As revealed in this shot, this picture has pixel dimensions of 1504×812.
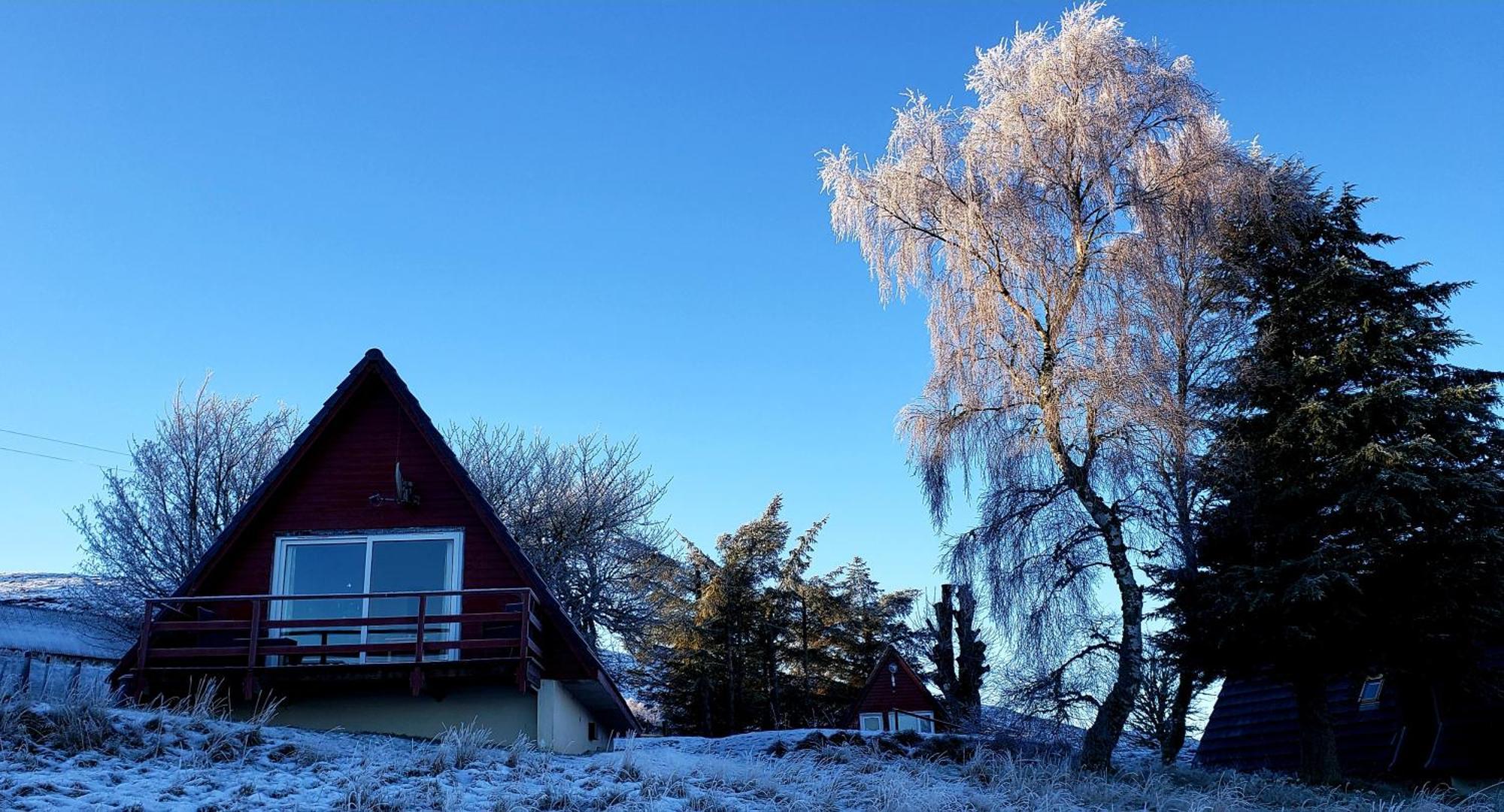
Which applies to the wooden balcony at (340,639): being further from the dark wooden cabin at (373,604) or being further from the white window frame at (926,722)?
the white window frame at (926,722)

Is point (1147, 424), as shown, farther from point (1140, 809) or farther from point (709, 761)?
point (709, 761)

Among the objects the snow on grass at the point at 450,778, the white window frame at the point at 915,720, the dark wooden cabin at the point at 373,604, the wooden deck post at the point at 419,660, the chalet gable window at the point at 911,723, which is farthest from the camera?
the chalet gable window at the point at 911,723

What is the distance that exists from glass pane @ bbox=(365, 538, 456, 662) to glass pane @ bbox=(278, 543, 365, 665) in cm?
24

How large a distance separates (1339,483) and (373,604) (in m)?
14.0

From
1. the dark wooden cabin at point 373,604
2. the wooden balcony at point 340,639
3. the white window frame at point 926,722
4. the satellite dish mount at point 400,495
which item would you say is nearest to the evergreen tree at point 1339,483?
the dark wooden cabin at point 373,604

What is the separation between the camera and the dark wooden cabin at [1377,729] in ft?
55.6

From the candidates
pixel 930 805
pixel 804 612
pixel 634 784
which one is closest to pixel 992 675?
pixel 930 805

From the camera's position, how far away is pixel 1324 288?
59.0 ft

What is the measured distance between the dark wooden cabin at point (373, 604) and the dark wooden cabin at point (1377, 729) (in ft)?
37.0

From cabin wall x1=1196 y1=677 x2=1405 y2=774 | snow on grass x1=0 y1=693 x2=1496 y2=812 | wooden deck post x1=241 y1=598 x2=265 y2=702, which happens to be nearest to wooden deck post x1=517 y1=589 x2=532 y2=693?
snow on grass x1=0 y1=693 x2=1496 y2=812

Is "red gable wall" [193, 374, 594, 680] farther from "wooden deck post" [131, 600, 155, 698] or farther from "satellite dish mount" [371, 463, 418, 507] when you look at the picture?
"wooden deck post" [131, 600, 155, 698]

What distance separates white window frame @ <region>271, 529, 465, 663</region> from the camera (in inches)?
629

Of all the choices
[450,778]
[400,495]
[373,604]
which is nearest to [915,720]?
[373,604]

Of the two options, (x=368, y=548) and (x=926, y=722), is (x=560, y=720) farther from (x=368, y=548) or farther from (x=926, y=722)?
(x=926, y=722)
